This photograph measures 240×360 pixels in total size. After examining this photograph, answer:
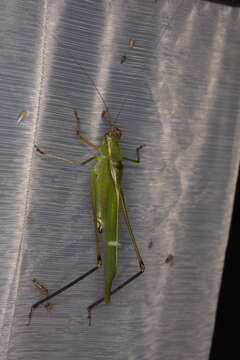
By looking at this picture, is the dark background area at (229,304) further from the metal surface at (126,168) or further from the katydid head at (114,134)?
the katydid head at (114,134)

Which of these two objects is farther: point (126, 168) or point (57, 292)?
point (126, 168)

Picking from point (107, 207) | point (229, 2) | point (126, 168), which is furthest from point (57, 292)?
point (229, 2)

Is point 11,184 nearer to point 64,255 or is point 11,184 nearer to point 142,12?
point 64,255

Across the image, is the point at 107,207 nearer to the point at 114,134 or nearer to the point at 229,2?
the point at 114,134

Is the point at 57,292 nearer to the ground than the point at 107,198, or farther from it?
nearer to the ground

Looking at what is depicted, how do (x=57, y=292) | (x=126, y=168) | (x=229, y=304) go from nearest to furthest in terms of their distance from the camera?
(x=57, y=292), (x=126, y=168), (x=229, y=304)

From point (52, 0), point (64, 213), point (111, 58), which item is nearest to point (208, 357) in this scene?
point (64, 213)

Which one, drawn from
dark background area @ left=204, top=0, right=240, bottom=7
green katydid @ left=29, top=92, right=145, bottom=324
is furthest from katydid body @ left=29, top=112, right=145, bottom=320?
dark background area @ left=204, top=0, right=240, bottom=7
